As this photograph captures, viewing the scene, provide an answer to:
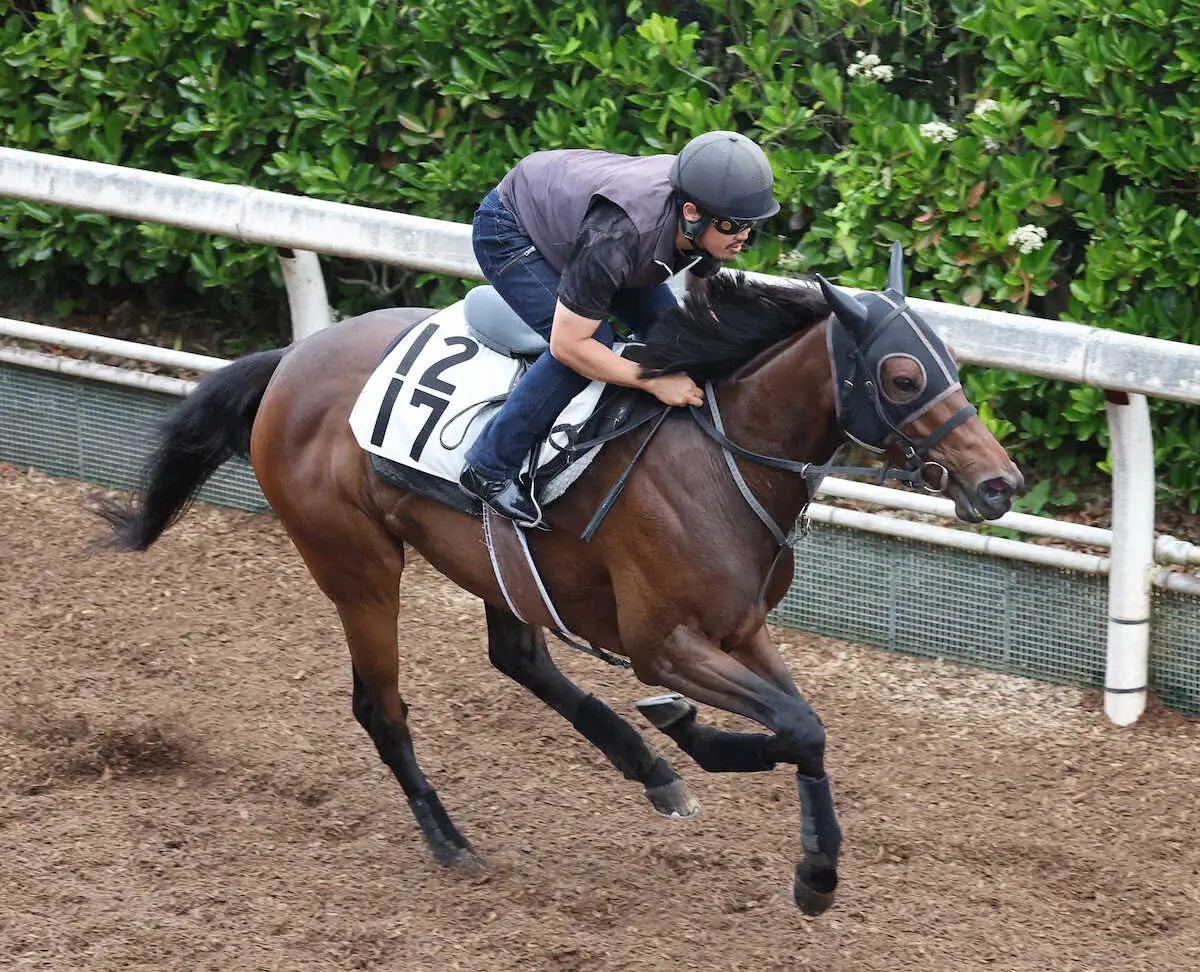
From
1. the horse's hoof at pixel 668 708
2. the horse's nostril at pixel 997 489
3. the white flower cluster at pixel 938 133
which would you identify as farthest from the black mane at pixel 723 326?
the white flower cluster at pixel 938 133

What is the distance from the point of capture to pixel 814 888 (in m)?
4.68

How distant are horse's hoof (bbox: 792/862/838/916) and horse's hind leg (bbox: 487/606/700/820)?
70cm

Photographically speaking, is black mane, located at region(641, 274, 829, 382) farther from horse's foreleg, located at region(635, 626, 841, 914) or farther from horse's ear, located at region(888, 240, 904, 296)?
horse's foreleg, located at region(635, 626, 841, 914)

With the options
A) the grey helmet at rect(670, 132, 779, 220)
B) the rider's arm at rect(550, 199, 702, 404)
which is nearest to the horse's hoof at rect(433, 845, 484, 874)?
the rider's arm at rect(550, 199, 702, 404)

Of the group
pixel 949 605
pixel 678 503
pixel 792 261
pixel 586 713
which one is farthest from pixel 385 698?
pixel 792 261

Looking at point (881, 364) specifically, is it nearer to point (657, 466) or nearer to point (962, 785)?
point (657, 466)

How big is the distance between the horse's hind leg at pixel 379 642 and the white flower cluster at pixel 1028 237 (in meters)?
2.54

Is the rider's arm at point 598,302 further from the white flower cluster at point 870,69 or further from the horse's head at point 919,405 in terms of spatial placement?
the white flower cluster at point 870,69

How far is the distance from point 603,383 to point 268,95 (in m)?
3.63

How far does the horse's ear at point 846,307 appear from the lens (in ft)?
14.0

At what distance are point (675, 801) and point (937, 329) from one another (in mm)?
1822

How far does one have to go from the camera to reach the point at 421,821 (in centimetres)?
550

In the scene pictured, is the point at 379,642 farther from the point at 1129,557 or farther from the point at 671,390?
the point at 1129,557

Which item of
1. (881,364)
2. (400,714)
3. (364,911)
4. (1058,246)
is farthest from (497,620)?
(1058,246)
